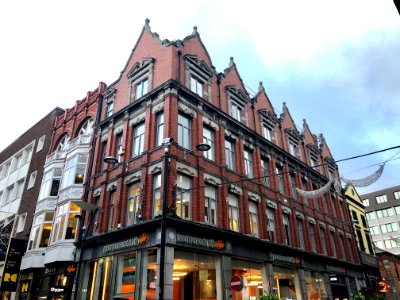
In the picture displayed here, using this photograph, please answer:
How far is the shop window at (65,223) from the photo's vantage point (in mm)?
21656

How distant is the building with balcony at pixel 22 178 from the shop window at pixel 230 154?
15977mm

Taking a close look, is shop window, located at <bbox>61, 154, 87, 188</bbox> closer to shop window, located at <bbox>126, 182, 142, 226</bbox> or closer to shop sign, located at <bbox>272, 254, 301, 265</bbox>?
shop window, located at <bbox>126, 182, 142, 226</bbox>

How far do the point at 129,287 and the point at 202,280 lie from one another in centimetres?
364

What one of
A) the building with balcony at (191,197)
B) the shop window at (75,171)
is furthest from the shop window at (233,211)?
the shop window at (75,171)

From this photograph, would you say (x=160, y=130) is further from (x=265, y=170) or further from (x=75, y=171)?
(x=265, y=170)

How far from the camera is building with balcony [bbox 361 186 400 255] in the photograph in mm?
74125

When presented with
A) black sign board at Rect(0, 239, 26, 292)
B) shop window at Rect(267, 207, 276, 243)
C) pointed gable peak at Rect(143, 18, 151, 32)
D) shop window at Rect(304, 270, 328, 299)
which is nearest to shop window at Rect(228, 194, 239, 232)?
shop window at Rect(267, 207, 276, 243)

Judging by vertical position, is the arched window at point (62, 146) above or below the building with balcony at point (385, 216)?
below

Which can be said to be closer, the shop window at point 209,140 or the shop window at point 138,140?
the shop window at point 138,140

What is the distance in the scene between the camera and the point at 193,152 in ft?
62.9

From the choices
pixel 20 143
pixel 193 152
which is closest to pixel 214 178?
pixel 193 152

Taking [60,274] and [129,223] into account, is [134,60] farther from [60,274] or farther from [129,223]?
[60,274]

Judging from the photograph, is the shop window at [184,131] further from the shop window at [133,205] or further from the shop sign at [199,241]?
the shop sign at [199,241]

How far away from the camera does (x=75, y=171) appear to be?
78.3ft
